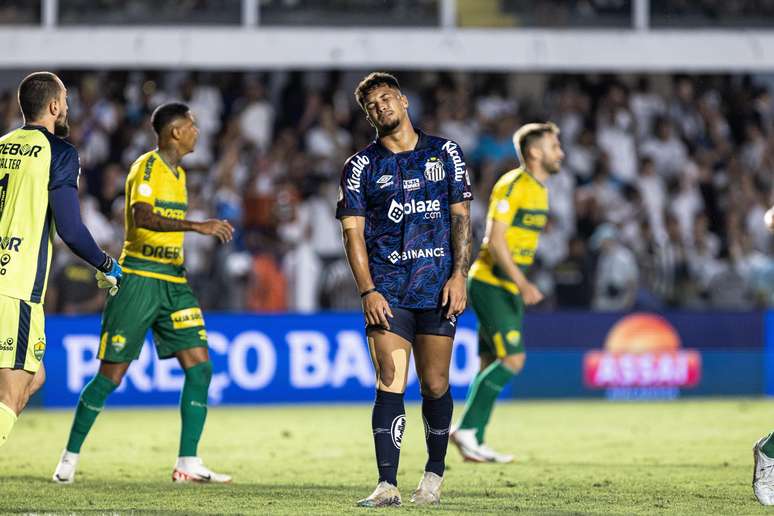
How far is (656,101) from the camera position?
21.0 m

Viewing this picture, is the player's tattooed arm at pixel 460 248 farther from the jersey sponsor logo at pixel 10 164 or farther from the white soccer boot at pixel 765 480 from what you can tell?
the jersey sponsor logo at pixel 10 164

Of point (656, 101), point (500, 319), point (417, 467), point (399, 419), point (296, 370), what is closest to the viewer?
point (399, 419)

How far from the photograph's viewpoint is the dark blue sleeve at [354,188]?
7.60 meters

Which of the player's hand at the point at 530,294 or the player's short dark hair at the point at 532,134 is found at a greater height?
the player's short dark hair at the point at 532,134

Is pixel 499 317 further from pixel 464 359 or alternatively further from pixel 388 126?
pixel 464 359

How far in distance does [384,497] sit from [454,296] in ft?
3.82

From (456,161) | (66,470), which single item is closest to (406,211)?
(456,161)

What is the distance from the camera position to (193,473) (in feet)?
29.7

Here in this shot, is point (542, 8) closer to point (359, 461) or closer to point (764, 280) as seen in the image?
point (764, 280)

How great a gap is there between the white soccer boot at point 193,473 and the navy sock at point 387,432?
1.89m

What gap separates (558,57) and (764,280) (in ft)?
13.4

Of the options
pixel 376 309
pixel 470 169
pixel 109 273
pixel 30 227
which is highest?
pixel 470 169

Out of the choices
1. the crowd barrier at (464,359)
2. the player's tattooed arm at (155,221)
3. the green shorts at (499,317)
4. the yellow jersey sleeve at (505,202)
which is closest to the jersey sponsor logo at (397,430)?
the player's tattooed arm at (155,221)

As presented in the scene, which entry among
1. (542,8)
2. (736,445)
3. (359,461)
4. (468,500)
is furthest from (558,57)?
(468,500)
